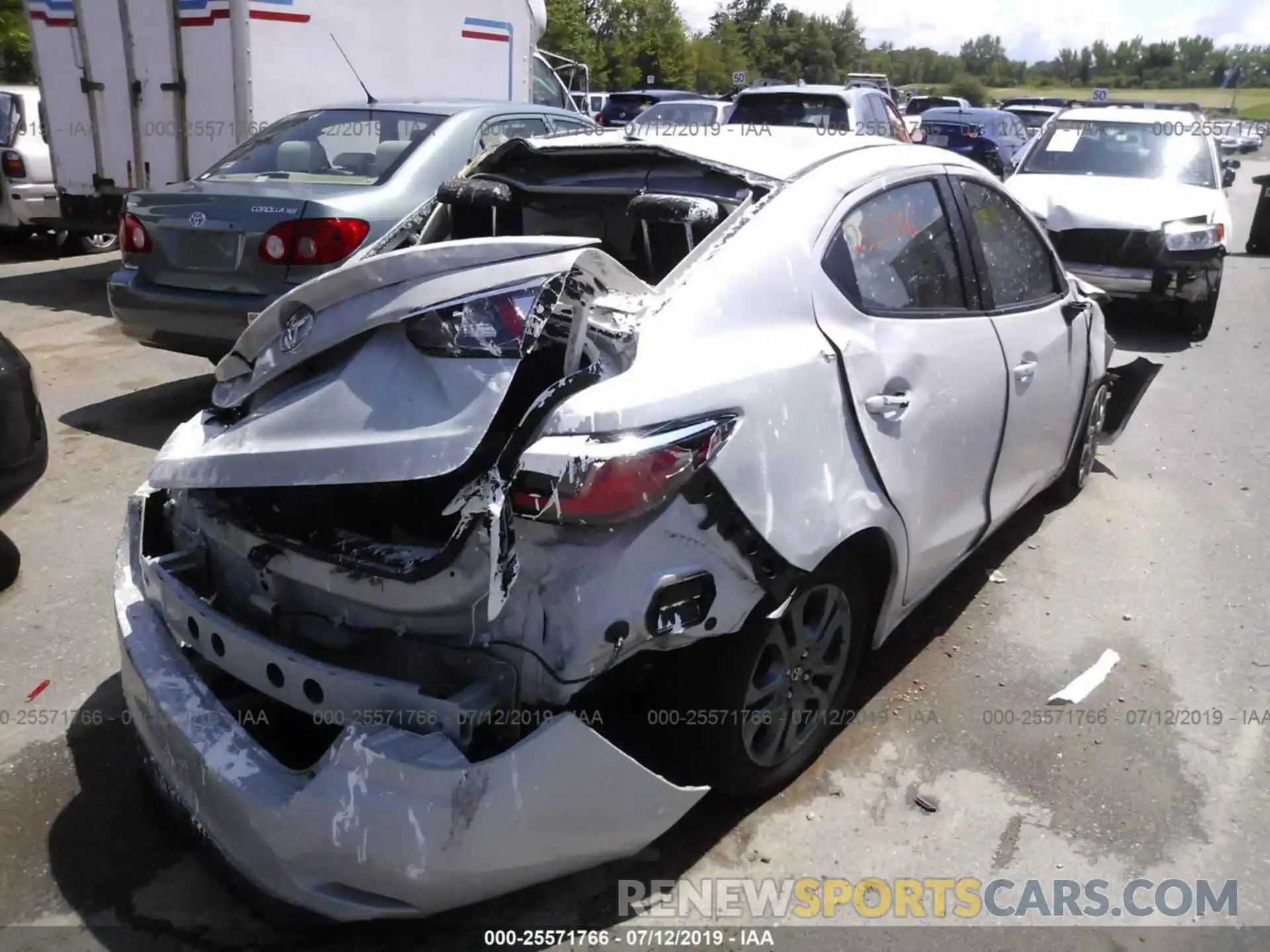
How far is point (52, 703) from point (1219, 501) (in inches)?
211

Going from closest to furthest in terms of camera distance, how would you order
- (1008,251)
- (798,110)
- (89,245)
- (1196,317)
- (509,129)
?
(1008,251) < (509,129) < (1196,317) < (89,245) < (798,110)

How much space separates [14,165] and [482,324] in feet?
34.2

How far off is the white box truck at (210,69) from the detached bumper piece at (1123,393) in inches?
226

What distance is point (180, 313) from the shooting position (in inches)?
221

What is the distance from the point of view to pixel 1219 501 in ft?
17.8

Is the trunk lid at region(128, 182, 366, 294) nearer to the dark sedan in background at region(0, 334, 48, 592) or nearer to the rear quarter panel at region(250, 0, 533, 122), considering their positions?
the dark sedan in background at region(0, 334, 48, 592)

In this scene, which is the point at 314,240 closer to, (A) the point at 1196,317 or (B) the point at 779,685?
(B) the point at 779,685

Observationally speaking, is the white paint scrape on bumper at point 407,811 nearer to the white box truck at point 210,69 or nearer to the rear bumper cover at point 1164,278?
the white box truck at point 210,69

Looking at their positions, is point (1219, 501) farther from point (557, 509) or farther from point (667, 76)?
point (667, 76)

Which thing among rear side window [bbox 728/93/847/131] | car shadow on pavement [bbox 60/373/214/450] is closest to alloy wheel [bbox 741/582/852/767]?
car shadow on pavement [bbox 60/373/214/450]

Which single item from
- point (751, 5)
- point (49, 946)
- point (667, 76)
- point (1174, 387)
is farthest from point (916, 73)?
point (49, 946)

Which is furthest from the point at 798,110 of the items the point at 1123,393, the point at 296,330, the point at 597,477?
the point at 597,477

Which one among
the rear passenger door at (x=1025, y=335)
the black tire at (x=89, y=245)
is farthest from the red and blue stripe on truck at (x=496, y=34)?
the rear passenger door at (x=1025, y=335)

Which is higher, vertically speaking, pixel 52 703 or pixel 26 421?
pixel 26 421
